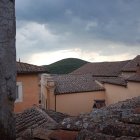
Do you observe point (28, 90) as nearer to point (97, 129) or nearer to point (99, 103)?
point (99, 103)

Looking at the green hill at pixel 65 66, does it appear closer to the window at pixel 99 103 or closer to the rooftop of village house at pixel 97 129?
the window at pixel 99 103

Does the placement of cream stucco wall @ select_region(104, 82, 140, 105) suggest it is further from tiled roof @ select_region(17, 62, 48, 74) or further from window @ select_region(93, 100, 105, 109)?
tiled roof @ select_region(17, 62, 48, 74)

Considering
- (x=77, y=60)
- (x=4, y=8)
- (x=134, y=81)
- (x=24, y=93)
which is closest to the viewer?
(x=4, y=8)

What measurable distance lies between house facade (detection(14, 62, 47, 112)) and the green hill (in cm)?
4300

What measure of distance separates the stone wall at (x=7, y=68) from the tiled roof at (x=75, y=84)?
86.0ft

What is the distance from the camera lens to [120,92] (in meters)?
29.7

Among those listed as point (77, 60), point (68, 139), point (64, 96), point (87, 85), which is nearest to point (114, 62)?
point (87, 85)

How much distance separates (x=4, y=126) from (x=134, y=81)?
25.1 metres

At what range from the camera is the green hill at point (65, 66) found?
63.1 meters

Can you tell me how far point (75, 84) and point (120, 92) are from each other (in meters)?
4.69

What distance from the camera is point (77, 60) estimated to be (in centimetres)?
7244

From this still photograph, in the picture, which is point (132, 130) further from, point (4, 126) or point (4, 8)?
point (4, 8)

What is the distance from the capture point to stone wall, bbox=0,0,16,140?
8.52 ft

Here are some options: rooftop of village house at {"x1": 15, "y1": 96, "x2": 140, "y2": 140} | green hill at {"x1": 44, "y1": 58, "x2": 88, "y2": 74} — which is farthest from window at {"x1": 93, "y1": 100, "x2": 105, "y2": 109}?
green hill at {"x1": 44, "y1": 58, "x2": 88, "y2": 74}
